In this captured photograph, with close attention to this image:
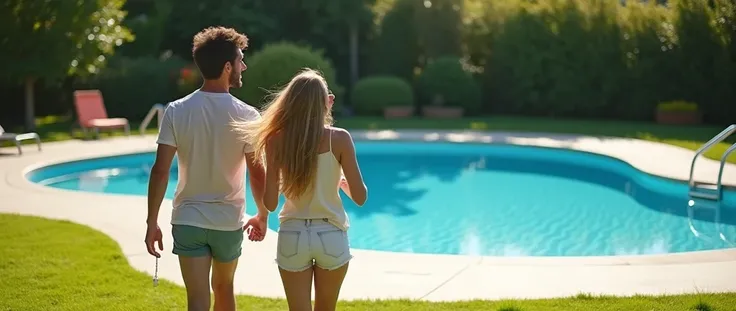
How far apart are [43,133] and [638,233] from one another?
12.3m

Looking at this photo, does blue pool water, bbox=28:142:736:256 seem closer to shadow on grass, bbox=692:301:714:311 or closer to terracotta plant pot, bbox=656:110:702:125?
shadow on grass, bbox=692:301:714:311

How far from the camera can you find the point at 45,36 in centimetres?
1505

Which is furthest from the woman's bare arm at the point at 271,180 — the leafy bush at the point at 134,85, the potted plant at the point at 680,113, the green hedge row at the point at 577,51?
the leafy bush at the point at 134,85

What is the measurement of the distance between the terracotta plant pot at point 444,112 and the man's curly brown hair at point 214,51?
54.3 feet

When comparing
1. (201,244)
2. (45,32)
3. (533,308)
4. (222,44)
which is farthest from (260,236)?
(45,32)

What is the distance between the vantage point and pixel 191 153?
302 centimetres

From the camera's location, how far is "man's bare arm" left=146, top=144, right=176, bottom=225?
9.77ft

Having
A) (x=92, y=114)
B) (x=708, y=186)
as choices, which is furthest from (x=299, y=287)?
(x=92, y=114)

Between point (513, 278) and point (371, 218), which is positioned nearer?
point (513, 278)

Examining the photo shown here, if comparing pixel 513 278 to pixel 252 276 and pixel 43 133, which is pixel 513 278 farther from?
pixel 43 133

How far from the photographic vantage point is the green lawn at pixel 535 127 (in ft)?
47.3

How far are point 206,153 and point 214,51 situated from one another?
1.28ft

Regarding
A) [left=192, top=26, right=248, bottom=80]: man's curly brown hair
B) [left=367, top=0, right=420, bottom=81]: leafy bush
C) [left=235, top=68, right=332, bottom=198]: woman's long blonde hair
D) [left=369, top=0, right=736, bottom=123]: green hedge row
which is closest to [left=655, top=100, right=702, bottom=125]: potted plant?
[left=369, top=0, right=736, bottom=123]: green hedge row

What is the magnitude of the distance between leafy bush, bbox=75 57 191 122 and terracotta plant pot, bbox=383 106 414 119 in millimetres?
4975
